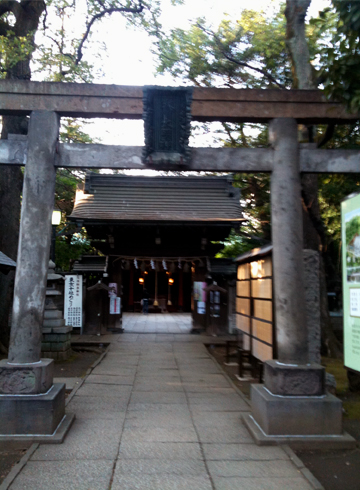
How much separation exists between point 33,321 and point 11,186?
294 inches

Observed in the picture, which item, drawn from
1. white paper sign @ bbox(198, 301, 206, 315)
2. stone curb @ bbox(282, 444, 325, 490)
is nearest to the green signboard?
stone curb @ bbox(282, 444, 325, 490)

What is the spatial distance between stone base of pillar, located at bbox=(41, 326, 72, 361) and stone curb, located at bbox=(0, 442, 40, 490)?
643 cm

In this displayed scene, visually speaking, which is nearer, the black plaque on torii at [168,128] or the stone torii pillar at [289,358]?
the stone torii pillar at [289,358]

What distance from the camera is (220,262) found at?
16875mm

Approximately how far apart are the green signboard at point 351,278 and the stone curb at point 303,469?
1.21 m

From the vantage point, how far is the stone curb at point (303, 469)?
4.00 metres

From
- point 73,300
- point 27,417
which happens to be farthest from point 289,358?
point 73,300

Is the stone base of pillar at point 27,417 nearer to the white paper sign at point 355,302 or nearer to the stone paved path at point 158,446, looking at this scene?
the stone paved path at point 158,446

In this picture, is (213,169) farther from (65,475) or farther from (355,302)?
(65,475)

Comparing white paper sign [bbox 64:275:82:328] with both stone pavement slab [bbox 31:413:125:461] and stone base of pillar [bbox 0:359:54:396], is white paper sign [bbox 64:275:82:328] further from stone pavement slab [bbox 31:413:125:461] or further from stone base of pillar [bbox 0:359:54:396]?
stone base of pillar [bbox 0:359:54:396]

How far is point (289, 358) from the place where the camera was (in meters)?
5.50

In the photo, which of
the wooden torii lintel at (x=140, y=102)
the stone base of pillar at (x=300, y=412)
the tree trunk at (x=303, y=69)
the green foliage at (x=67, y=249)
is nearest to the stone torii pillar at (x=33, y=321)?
the wooden torii lintel at (x=140, y=102)

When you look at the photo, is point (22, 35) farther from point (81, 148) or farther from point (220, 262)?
point (220, 262)

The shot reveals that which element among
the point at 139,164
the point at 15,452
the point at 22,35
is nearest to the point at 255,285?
the point at 139,164
